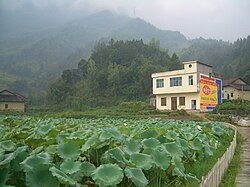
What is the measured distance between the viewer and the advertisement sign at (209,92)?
3575 centimetres

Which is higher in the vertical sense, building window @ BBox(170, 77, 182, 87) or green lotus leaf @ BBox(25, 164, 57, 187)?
building window @ BBox(170, 77, 182, 87)

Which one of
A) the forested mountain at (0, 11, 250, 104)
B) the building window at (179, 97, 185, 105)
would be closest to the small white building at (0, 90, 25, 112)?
the forested mountain at (0, 11, 250, 104)

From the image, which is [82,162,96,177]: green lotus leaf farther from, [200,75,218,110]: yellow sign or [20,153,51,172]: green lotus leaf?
[200,75,218,110]: yellow sign

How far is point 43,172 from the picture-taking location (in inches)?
119

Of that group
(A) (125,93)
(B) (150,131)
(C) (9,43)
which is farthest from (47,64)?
(B) (150,131)

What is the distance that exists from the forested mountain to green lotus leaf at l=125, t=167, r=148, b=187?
200ft

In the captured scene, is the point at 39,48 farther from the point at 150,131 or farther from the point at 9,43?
the point at 150,131

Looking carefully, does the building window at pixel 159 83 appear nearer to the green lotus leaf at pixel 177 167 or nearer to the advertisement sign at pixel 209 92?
the advertisement sign at pixel 209 92

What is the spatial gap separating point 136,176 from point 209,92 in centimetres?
3478

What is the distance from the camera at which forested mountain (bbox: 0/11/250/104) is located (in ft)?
265

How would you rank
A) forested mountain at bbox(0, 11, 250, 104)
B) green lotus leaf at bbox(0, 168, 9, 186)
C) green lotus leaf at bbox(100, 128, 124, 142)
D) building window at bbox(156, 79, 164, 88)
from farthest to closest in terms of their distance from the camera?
forested mountain at bbox(0, 11, 250, 104) < building window at bbox(156, 79, 164, 88) < green lotus leaf at bbox(100, 128, 124, 142) < green lotus leaf at bbox(0, 168, 9, 186)

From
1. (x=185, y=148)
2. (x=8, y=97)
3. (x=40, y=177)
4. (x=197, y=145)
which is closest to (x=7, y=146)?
(x=40, y=177)

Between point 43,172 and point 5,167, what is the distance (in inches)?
22.8

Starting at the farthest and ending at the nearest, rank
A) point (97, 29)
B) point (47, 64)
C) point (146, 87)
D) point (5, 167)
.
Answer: point (97, 29) → point (47, 64) → point (146, 87) → point (5, 167)
